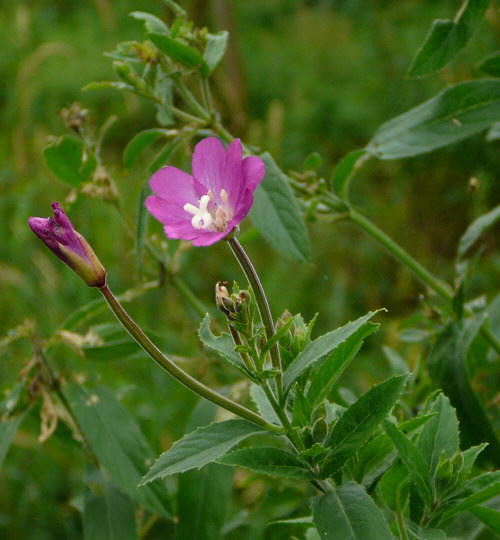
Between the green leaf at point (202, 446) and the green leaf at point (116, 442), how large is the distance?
0.31m

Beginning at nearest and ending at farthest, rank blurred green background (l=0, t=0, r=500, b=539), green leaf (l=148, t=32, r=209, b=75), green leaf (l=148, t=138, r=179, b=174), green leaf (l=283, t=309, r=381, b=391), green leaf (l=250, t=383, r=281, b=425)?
green leaf (l=283, t=309, r=381, b=391) < green leaf (l=250, t=383, r=281, b=425) < green leaf (l=148, t=32, r=209, b=75) < green leaf (l=148, t=138, r=179, b=174) < blurred green background (l=0, t=0, r=500, b=539)

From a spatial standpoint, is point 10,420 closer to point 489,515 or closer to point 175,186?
point 175,186

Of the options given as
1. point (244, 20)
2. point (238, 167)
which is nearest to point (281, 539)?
point (238, 167)

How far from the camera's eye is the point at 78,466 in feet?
5.57

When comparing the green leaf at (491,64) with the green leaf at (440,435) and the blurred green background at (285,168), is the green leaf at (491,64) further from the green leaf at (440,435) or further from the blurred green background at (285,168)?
the green leaf at (440,435)

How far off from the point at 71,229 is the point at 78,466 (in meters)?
1.24

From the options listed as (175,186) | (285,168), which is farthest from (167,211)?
(285,168)

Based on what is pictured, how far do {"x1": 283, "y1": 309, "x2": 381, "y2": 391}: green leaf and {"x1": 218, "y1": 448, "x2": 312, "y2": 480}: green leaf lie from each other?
0.17 feet

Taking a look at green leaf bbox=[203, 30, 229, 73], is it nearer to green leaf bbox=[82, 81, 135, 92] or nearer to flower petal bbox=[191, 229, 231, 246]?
green leaf bbox=[82, 81, 135, 92]

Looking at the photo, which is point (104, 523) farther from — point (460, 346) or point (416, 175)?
point (416, 175)

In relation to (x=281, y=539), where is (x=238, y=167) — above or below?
above

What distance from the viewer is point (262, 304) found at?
549 mm

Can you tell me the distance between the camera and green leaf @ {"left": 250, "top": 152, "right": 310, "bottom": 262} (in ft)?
2.70

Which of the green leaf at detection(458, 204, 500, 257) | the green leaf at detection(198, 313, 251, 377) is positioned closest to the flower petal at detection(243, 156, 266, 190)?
the green leaf at detection(198, 313, 251, 377)
